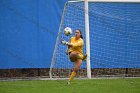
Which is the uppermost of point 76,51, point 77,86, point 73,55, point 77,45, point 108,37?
point 108,37

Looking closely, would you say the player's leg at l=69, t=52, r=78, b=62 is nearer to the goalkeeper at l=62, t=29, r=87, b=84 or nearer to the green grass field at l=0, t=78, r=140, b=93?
the goalkeeper at l=62, t=29, r=87, b=84

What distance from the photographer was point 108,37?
17734 millimetres

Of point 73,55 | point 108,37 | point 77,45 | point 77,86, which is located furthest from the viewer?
point 108,37

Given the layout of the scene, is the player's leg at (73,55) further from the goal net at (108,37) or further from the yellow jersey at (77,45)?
the goal net at (108,37)

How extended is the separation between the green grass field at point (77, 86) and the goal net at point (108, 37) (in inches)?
42.1

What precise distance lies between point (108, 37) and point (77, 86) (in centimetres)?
364

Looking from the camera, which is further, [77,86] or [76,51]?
[76,51]

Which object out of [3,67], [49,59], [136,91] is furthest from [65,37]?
[136,91]

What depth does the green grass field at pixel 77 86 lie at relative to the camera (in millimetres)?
13500

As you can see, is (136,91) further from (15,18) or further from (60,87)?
(15,18)

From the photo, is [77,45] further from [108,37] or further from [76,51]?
[108,37]

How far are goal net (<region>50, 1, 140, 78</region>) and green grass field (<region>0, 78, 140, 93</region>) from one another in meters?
1.07

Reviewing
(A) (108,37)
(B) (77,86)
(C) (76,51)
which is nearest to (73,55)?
(C) (76,51)

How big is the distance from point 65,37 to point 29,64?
5.07 feet
